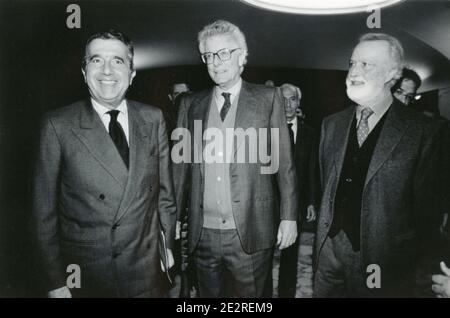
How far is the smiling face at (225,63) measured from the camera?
203cm

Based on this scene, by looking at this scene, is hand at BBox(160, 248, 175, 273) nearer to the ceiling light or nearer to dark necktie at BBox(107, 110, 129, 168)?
dark necktie at BBox(107, 110, 129, 168)

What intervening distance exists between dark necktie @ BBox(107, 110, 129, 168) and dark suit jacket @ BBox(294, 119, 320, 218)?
0.95 metres

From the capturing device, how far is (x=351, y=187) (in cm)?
200

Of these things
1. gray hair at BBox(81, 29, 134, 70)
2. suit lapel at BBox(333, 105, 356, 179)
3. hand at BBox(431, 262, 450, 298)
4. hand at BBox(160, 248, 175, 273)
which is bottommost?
hand at BBox(431, 262, 450, 298)

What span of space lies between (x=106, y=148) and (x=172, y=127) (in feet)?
1.25

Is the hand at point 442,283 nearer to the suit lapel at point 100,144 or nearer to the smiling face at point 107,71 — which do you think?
the suit lapel at point 100,144

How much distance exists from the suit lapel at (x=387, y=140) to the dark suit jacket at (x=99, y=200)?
43.9 inches

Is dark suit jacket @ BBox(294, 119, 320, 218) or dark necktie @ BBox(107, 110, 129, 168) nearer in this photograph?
dark necktie @ BBox(107, 110, 129, 168)

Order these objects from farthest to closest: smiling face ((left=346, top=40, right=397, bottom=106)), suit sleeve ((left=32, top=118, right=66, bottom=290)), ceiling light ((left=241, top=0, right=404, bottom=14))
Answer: smiling face ((left=346, top=40, right=397, bottom=106)) → suit sleeve ((left=32, top=118, right=66, bottom=290)) → ceiling light ((left=241, top=0, right=404, bottom=14))

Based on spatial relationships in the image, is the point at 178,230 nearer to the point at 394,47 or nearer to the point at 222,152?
the point at 222,152

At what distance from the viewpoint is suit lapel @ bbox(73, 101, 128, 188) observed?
75.8 inches

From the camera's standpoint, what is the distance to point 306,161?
211cm

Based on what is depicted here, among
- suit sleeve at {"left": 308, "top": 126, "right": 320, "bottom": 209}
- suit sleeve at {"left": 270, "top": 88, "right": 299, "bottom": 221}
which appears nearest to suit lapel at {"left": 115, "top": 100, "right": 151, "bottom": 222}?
suit sleeve at {"left": 270, "top": 88, "right": 299, "bottom": 221}
